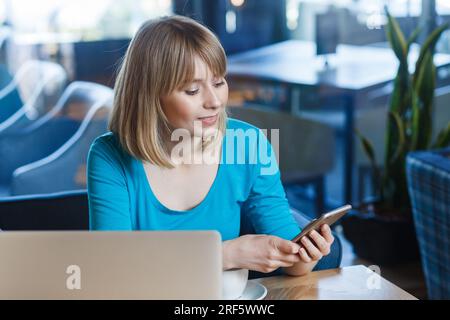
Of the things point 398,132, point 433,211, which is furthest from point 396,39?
point 433,211

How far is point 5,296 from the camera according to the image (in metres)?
1.01

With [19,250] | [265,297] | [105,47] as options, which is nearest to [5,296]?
[19,250]

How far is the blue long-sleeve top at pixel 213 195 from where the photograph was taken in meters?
1.29

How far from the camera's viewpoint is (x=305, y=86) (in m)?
3.11

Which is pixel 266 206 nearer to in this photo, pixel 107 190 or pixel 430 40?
pixel 107 190

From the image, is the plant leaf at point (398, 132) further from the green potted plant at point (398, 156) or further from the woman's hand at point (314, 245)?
the woman's hand at point (314, 245)

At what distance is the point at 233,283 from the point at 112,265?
9.1 inches

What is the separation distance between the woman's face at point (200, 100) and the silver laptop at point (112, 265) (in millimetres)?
351

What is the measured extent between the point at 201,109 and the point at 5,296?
0.44m

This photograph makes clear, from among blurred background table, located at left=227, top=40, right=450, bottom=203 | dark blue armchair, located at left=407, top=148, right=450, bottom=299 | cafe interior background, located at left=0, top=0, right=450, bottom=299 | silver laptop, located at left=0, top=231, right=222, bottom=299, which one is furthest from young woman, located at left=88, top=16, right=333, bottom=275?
blurred background table, located at left=227, top=40, right=450, bottom=203

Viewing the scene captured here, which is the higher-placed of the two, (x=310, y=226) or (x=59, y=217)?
(x=310, y=226)

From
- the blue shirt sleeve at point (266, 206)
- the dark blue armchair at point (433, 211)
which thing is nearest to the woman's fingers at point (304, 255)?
the blue shirt sleeve at point (266, 206)
